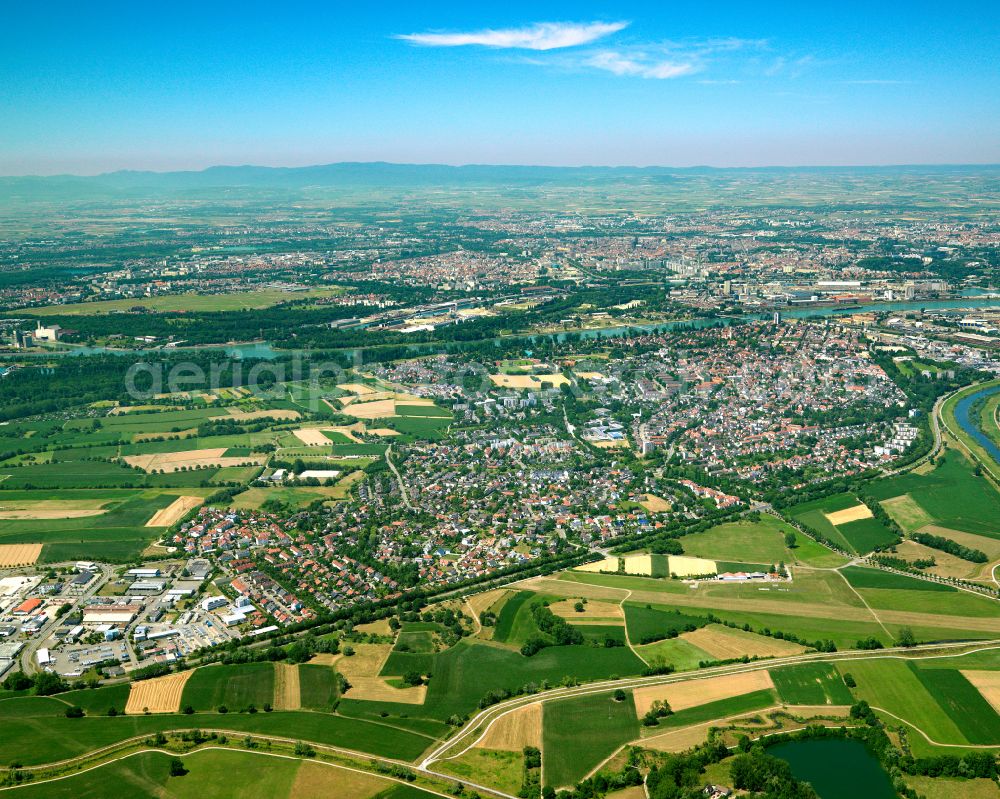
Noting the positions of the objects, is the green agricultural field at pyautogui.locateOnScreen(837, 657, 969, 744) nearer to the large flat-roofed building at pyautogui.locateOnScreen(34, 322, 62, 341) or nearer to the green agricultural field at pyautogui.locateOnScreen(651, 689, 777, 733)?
the green agricultural field at pyautogui.locateOnScreen(651, 689, 777, 733)

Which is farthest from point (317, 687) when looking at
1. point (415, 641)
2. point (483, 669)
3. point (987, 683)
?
point (987, 683)

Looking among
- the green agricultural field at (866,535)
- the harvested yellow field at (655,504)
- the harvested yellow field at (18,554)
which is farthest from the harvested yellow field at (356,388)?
the green agricultural field at (866,535)

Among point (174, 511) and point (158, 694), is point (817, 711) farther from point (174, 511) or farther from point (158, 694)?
point (174, 511)

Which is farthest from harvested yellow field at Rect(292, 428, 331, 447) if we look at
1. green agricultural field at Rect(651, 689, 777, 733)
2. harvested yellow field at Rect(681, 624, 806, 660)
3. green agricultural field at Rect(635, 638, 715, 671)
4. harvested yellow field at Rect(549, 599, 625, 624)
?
green agricultural field at Rect(651, 689, 777, 733)

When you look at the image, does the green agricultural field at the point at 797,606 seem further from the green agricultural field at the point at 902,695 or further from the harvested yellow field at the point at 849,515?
the harvested yellow field at the point at 849,515

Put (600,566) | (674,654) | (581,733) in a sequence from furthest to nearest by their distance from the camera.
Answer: (600,566)
(674,654)
(581,733)

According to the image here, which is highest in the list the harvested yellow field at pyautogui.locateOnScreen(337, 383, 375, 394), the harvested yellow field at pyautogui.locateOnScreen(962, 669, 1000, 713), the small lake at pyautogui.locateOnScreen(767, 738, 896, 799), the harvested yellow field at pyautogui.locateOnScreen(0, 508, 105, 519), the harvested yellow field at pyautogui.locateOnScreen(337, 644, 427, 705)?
the harvested yellow field at pyautogui.locateOnScreen(337, 383, 375, 394)
